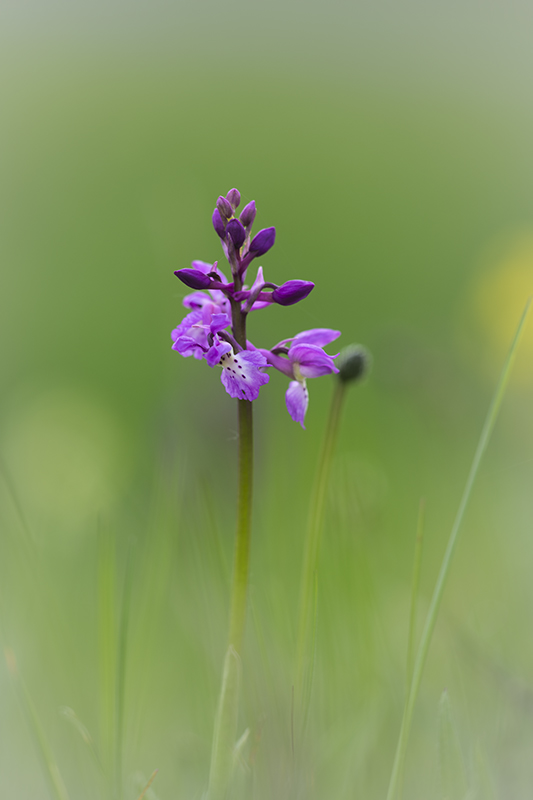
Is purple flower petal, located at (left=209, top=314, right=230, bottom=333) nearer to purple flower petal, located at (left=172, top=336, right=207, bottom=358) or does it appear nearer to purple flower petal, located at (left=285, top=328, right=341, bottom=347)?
purple flower petal, located at (left=172, top=336, right=207, bottom=358)

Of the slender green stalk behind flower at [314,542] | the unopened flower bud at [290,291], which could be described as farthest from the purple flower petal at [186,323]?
the slender green stalk behind flower at [314,542]

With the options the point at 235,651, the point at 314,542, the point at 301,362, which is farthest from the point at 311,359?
the point at 235,651

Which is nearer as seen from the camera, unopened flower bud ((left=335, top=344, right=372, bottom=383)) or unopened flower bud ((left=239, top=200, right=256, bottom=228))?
unopened flower bud ((left=239, top=200, right=256, bottom=228))

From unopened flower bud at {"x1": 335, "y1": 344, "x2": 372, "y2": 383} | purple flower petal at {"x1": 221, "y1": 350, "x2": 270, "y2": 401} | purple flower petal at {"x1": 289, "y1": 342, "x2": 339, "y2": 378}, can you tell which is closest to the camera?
purple flower petal at {"x1": 221, "y1": 350, "x2": 270, "y2": 401}

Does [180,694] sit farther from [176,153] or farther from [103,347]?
[176,153]

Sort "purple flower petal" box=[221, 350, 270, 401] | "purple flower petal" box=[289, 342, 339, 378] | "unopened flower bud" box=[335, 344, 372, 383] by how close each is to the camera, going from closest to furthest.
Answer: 1. "purple flower petal" box=[221, 350, 270, 401]
2. "purple flower petal" box=[289, 342, 339, 378]
3. "unopened flower bud" box=[335, 344, 372, 383]

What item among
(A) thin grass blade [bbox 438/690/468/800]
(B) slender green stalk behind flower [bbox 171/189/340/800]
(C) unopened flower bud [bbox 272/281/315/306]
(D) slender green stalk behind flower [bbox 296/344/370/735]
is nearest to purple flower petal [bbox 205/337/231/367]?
(B) slender green stalk behind flower [bbox 171/189/340/800]

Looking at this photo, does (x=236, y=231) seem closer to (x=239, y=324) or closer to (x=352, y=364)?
(x=239, y=324)

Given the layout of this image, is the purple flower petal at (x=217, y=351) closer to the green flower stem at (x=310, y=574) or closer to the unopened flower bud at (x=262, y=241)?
the unopened flower bud at (x=262, y=241)
